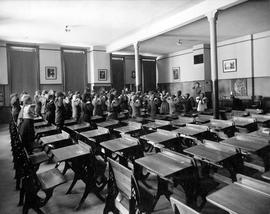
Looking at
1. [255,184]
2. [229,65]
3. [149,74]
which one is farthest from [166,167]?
[149,74]

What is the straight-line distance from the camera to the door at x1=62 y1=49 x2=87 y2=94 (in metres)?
14.9

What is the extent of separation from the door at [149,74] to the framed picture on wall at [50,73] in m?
6.60

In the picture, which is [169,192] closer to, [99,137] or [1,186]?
[99,137]

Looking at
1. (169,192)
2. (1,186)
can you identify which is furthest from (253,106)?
(1,186)

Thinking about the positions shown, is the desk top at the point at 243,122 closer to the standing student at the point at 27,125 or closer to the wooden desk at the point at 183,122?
the wooden desk at the point at 183,122

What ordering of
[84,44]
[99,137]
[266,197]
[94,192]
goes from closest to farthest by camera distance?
[266,197] → [94,192] → [99,137] → [84,44]

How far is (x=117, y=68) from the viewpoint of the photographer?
55.3 ft

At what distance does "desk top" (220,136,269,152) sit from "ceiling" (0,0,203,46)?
18.7 ft

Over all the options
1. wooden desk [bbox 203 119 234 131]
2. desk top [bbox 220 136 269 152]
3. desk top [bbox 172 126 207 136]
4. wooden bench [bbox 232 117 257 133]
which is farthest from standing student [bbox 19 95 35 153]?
wooden bench [bbox 232 117 257 133]

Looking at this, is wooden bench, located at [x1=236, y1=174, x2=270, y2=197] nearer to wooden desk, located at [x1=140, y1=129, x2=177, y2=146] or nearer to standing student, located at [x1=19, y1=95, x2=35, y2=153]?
wooden desk, located at [x1=140, y1=129, x2=177, y2=146]

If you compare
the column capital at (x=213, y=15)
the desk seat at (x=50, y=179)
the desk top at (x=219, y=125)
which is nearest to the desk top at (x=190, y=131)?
the desk top at (x=219, y=125)

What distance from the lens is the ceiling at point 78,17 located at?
7.91m

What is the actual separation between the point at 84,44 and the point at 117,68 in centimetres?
305

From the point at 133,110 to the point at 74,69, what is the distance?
7.60 m
